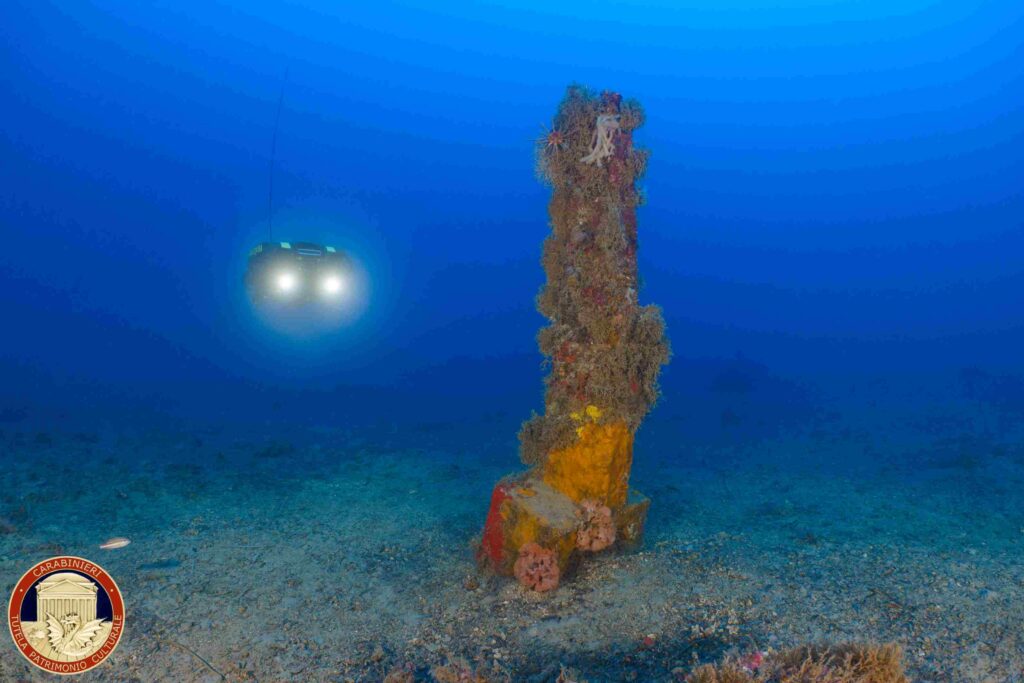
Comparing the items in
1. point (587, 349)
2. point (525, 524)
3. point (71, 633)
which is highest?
point (587, 349)

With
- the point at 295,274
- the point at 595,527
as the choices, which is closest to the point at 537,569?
the point at 595,527

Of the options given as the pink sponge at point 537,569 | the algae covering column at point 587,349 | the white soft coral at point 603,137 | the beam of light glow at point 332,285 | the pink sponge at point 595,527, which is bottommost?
the pink sponge at point 537,569

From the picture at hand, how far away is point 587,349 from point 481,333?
2660 inches

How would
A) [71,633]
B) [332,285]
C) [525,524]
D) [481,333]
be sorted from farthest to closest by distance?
[481,333] → [332,285] → [525,524] → [71,633]

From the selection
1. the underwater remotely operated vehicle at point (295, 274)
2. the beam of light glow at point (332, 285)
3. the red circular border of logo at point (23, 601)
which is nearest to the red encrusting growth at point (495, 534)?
the red circular border of logo at point (23, 601)

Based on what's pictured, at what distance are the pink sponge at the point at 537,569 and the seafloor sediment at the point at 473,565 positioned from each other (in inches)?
5.5

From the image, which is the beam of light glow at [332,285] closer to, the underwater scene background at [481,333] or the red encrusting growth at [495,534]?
the underwater scene background at [481,333]

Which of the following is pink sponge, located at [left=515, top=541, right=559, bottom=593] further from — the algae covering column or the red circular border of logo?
the red circular border of logo

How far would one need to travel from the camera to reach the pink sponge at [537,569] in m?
5.97

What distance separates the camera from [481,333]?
73.8 meters

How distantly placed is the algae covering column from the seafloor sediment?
2.15 ft

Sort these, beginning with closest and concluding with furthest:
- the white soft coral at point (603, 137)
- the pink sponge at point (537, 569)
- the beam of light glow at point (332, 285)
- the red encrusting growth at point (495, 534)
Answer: the pink sponge at point (537, 569) < the white soft coral at point (603, 137) < the red encrusting growth at point (495, 534) < the beam of light glow at point (332, 285)

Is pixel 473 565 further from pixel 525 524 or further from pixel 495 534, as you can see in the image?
pixel 525 524

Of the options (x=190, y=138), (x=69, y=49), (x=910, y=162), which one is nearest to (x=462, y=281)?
(x=190, y=138)
